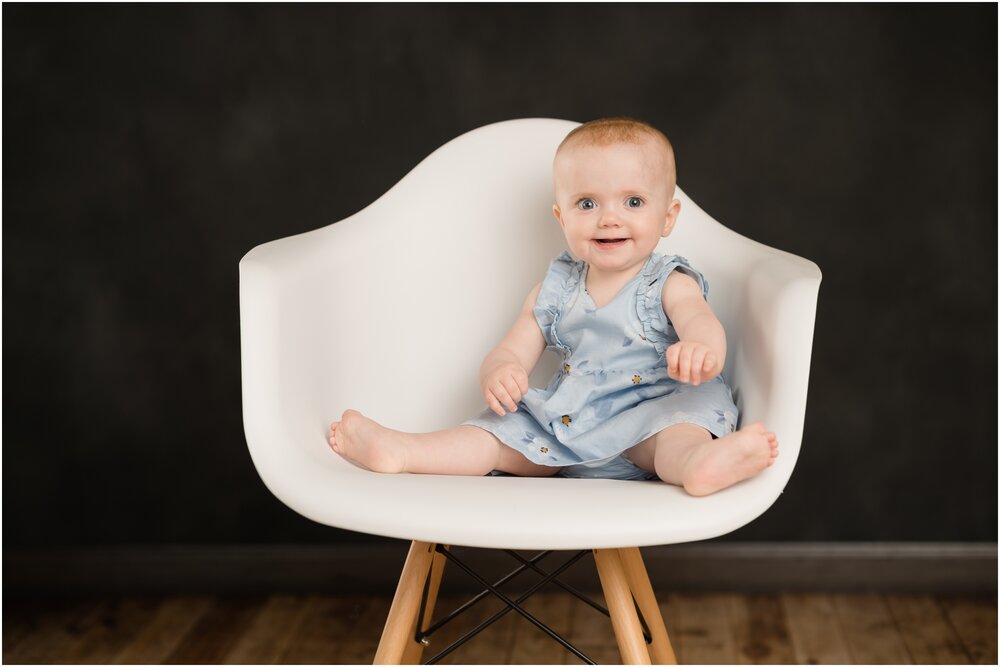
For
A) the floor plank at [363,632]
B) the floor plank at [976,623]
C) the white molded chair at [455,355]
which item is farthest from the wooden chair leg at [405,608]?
the floor plank at [976,623]

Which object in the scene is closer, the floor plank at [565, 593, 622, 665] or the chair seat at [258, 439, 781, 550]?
the chair seat at [258, 439, 781, 550]

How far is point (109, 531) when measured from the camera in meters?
1.89

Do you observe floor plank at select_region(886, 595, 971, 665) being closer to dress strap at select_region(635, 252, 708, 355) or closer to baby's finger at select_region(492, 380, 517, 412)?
dress strap at select_region(635, 252, 708, 355)

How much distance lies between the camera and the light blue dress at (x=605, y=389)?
1115 millimetres

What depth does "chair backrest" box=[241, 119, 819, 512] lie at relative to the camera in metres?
1.11

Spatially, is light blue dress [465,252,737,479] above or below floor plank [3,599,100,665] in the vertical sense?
above

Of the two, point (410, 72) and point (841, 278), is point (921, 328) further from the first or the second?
point (410, 72)

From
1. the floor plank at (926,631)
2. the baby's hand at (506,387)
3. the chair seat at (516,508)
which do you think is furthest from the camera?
the floor plank at (926,631)

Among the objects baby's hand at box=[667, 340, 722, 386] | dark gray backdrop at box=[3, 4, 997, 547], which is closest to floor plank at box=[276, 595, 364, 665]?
dark gray backdrop at box=[3, 4, 997, 547]

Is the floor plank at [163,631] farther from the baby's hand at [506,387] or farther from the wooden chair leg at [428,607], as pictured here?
the baby's hand at [506,387]

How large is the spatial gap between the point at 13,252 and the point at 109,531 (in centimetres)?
49

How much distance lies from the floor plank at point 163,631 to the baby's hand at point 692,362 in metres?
0.99

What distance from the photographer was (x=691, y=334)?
108cm

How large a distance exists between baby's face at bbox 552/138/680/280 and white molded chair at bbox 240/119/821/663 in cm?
12
